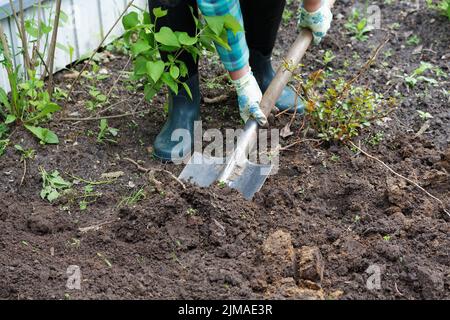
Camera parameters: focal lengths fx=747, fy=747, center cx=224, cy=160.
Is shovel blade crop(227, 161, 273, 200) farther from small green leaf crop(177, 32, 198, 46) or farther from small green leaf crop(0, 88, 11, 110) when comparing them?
small green leaf crop(0, 88, 11, 110)

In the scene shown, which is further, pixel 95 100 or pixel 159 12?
pixel 95 100

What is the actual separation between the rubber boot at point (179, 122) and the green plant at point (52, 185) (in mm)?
425

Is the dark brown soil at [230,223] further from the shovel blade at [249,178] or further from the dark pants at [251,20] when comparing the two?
the dark pants at [251,20]

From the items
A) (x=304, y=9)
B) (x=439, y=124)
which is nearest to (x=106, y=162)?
(x=304, y=9)

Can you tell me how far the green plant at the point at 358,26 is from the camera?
418 cm

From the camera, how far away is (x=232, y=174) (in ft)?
9.84

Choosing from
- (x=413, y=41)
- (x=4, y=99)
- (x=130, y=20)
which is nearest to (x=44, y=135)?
(x=4, y=99)

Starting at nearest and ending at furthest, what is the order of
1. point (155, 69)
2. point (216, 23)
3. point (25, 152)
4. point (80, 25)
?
point (216, 23), point (155, 69), point (25, 152), point (80, 25)

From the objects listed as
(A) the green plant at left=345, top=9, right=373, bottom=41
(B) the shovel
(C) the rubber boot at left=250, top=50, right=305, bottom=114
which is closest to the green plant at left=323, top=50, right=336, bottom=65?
(A) the green plant at left=345, top=9, right=373, bottom=41

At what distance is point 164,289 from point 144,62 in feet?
3.32

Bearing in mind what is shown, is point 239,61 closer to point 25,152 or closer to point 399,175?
point 399,175

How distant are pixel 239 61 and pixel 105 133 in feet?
2.42

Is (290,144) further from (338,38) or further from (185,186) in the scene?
(338,38)

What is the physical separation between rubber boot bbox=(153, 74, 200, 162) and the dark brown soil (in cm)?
6
